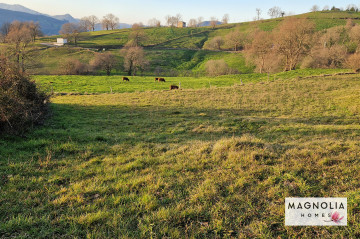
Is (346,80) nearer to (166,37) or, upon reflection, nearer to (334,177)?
(334,177)

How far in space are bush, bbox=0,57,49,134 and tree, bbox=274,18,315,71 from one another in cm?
4800

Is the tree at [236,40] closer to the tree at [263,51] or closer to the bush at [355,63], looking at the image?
the tree at [263,51]

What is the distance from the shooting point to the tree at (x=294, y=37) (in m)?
44.2

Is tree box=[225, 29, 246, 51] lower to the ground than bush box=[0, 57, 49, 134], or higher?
higher

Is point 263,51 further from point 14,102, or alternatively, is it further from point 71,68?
point 71,68

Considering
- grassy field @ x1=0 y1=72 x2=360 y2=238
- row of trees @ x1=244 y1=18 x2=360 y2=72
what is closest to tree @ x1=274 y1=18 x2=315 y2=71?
row of trees @ x1=244 y1=18 x2=360 y2=72

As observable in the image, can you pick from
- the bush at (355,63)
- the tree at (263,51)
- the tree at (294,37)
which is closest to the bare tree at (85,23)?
the tree at (263,51)

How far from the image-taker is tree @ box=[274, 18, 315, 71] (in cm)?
4422

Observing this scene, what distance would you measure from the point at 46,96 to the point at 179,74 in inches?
2149

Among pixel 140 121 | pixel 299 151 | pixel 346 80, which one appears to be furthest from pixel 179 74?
pixel 299 151

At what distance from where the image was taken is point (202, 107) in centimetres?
2066

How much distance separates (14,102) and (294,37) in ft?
165

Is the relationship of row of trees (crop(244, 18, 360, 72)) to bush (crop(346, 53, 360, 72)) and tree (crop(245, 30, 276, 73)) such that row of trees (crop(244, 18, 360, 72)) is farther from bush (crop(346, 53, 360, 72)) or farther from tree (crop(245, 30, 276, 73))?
bush (crop(346, 53, 360, 72))

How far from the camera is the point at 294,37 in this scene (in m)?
44.4
